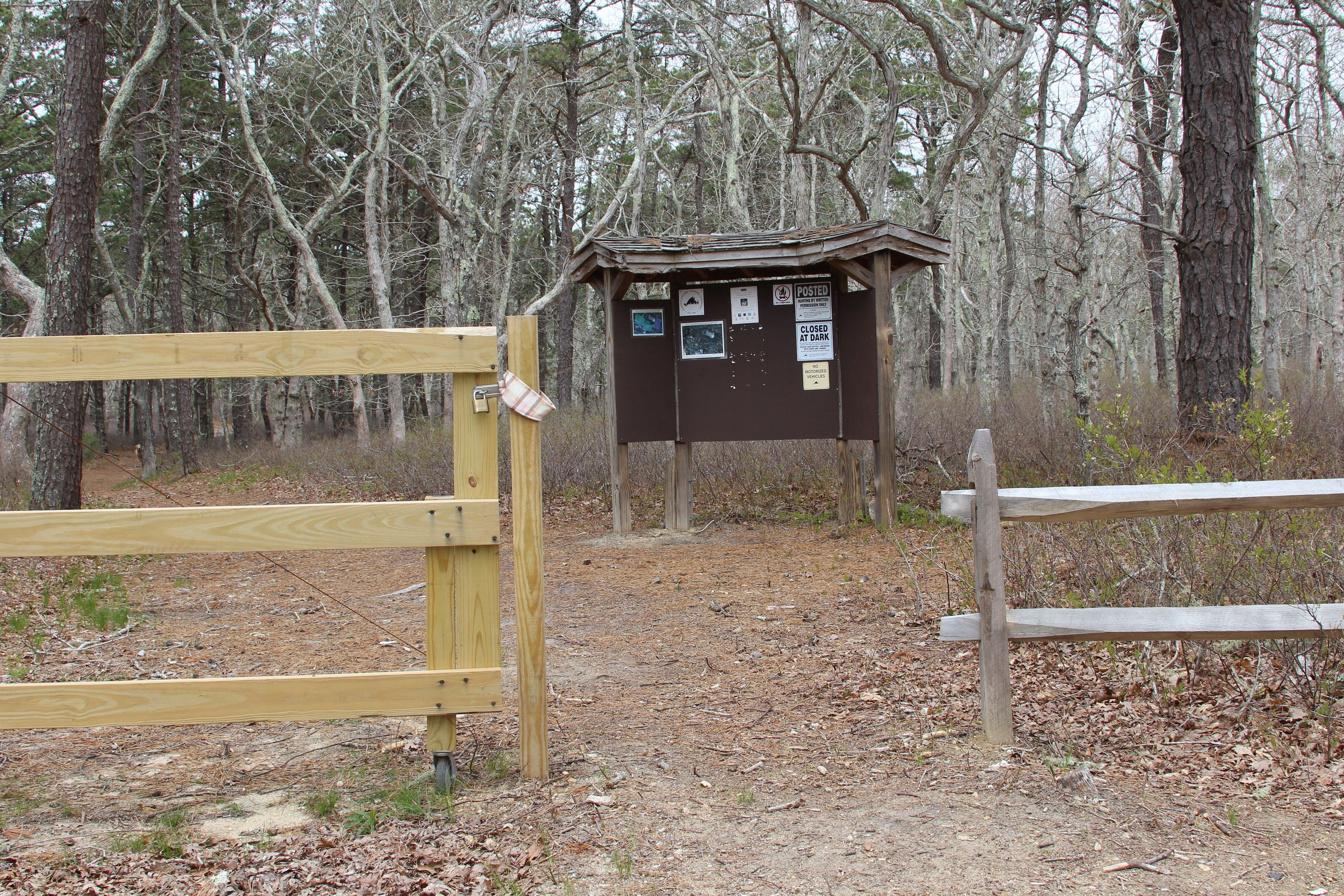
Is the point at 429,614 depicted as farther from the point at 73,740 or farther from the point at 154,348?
the point at 73,740

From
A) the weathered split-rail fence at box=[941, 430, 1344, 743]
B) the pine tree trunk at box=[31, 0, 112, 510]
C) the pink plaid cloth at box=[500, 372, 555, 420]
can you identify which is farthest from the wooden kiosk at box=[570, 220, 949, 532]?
the pink plaid cloth at box=[500, 372, 555, 420]

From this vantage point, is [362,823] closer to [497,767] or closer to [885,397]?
[497,767]

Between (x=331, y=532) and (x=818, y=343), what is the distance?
674 cm

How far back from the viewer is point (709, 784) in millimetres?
3494

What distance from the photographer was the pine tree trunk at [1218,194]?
8.72 m

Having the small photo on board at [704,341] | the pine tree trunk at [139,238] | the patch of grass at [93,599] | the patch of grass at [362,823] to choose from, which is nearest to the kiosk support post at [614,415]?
the small photo on board at [704,341]

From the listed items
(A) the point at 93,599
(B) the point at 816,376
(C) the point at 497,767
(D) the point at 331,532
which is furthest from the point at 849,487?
(D) the point at 331,532

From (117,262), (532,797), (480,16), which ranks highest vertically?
(480,16)

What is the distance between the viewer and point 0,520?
3154 mm

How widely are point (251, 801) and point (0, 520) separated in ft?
4.24

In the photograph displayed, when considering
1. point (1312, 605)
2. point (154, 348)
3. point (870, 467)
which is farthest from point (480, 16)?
point (1312, 605)

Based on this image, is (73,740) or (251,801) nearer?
(251,801)

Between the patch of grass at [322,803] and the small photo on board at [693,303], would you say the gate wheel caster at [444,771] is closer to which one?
the patch of grass at [322,803]

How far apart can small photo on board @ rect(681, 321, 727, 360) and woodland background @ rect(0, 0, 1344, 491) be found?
8.03ft
